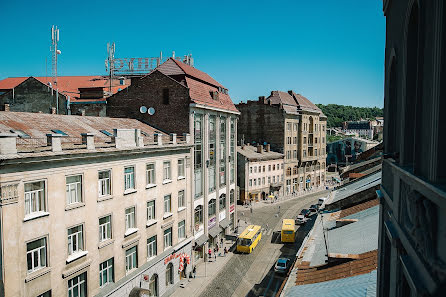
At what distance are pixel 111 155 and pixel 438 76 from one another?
2182 centimetres

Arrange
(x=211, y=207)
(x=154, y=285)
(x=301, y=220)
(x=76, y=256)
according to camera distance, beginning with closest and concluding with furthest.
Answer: (x=76, y=256)
(x=154, y=285)
(x=211, y=207)
(x=301, y=220)

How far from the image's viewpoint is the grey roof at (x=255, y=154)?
66.2 m

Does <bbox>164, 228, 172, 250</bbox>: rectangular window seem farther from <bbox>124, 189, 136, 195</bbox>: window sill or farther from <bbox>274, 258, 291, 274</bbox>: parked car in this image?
<bbox>274, 258, 291, 274</bbox>: parked car

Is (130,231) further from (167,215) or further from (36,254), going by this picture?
(36,254)

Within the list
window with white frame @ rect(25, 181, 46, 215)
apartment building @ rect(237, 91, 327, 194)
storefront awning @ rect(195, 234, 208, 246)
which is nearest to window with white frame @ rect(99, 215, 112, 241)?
window with white frame @ rect(25, 181, 46, 215)

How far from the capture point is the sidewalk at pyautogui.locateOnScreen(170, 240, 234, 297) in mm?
30844

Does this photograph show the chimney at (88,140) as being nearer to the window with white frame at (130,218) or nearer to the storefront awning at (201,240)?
the window with white frame at (130,218)

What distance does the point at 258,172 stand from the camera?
68438 mm

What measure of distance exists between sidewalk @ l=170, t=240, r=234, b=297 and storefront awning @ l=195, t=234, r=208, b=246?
105 inches

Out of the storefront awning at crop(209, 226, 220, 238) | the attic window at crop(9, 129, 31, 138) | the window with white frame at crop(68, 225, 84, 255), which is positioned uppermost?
the attic window at crop(9, 129, 31, 138)

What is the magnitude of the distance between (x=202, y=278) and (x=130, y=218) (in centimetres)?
1218

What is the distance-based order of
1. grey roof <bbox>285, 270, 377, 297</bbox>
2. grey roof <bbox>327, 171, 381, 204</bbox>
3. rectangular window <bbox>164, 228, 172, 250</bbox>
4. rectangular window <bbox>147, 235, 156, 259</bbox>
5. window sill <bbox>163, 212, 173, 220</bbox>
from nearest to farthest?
grey roof <bbox>285, 270, 377, 297</bbox> → grey roof <bbox>327, 171, 381, 204</bbox> → rectangular window <bbox>147, 235, 156, 259</bbox> → window sill <bbox>163, 212, 173, 220</bbox> → rectangular window <bbox>164, 228, 172, 250</bbox>

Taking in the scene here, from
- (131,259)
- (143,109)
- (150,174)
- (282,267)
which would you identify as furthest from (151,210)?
(282,267)

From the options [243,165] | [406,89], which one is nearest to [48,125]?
[406,89]
